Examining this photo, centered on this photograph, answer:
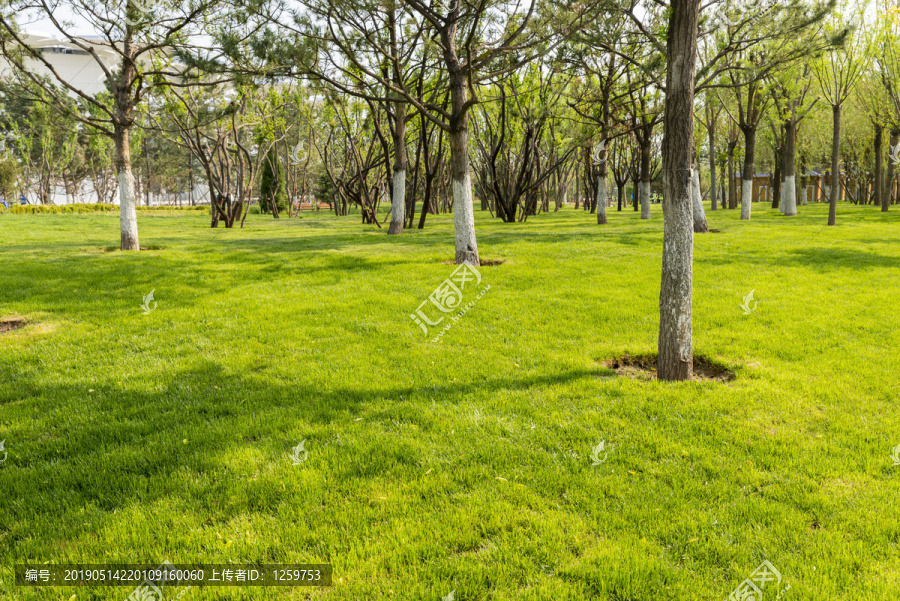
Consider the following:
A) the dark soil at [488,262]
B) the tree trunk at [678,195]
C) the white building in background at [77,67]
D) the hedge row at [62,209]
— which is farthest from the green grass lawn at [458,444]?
the white building in background at [77,67]

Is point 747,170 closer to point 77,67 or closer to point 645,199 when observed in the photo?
point 645,199

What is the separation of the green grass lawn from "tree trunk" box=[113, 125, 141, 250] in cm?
519

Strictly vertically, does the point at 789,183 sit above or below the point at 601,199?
above

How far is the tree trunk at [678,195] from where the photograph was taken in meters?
4.75

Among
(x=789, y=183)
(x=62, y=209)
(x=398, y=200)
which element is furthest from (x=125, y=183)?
(x=789, y=183)

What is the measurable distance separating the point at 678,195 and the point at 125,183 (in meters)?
13.4

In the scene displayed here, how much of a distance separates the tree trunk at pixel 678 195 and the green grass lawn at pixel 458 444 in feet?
1.45

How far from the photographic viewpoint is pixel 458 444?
3992 mm

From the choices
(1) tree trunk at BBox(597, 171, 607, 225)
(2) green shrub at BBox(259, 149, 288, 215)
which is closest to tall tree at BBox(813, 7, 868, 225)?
(1) tree trunk at BBox(597, 171, 607, 225)

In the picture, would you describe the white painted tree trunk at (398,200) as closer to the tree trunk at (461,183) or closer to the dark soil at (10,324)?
the tree trunk at (461,183)

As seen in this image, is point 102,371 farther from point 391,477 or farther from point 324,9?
point 324,9

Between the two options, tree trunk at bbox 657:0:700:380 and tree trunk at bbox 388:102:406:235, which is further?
tree trunk at bbox 388:102:406:235

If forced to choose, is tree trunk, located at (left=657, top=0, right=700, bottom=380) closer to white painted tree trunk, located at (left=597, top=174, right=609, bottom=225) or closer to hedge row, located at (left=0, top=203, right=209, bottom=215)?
white painted tree trunk, located at (left=597, top=174, right=609, bottom=225)

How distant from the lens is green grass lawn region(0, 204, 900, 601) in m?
2.76
